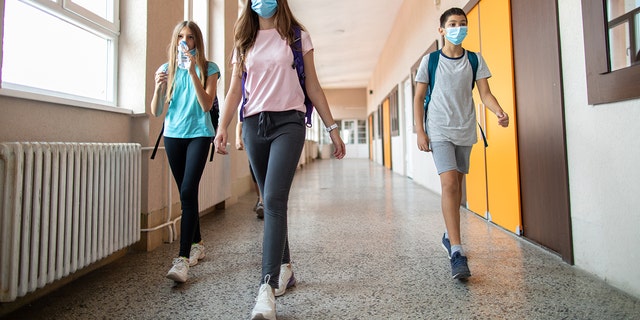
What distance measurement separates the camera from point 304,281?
153 cm

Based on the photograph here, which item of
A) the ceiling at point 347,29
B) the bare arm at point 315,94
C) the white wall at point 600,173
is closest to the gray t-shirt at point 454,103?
the white wall at point 600,173

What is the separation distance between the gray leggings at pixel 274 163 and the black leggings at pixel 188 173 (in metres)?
0.49

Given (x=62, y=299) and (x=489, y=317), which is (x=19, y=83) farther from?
(x=489, y=317)

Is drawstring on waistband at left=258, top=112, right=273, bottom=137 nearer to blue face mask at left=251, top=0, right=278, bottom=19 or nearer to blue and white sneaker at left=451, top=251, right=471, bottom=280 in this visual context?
blue face mask at left=251, top=0, right=278, bottom=19

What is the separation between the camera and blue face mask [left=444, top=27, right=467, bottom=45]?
1.66 meters

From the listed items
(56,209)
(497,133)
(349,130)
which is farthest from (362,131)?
(56,209)

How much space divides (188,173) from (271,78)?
2.40ft

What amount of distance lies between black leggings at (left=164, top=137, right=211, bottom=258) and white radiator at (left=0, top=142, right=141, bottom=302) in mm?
346

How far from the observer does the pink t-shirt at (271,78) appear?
124 cm

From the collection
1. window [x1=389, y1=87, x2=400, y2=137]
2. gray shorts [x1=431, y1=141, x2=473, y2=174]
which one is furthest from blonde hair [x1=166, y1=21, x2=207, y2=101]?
window [x1=389, y1=87, x2=400, y2=137]

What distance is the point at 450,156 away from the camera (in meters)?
1.66

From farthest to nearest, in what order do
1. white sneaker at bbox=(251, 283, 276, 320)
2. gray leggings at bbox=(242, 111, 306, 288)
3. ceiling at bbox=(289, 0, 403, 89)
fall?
ceiling at bbox=(289, 0, 403, 89)
gray leggings at bbox=(242, 111, 306, 288)
white sneaker at bbox=(251, 283, 276, 320)

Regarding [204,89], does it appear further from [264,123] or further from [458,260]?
[458,260]

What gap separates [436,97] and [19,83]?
206 centimetres
